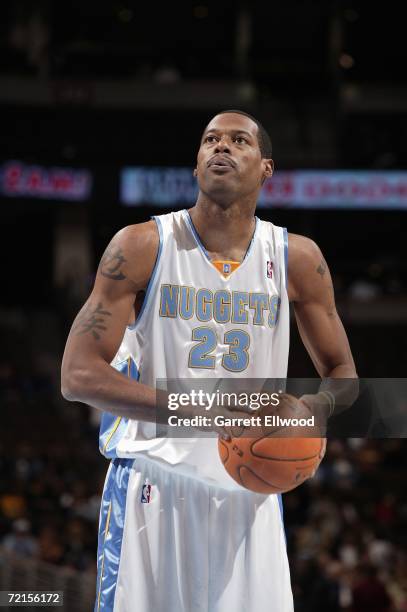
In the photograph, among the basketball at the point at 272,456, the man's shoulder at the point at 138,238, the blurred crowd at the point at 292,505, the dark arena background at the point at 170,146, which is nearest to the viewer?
the basketball at the point at 272,456

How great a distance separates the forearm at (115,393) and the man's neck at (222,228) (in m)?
0.61

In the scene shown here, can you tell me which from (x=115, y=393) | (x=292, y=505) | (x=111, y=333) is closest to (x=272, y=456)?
(x=115, y=393)

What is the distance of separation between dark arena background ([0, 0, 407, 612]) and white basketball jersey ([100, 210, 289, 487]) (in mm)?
10763

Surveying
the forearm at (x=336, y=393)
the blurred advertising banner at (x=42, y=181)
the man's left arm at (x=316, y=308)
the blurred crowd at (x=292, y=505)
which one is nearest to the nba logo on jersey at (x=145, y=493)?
the forearm at (x=336, y=393)

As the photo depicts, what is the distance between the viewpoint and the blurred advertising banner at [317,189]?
1823cm

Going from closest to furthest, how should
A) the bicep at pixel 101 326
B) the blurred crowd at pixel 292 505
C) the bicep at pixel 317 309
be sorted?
the bicep at pixel 101 326 < the bicep at pixel 317 309 < the blurred crowd at pixel 292 505

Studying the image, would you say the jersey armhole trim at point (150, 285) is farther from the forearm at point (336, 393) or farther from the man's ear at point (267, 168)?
the forearm at point (336, 393)

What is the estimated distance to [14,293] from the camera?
65.0 feet

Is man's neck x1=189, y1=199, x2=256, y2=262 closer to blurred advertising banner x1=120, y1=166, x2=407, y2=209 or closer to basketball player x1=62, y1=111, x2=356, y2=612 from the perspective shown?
basketball player x1=62, y1=111, x2=356, y2=612

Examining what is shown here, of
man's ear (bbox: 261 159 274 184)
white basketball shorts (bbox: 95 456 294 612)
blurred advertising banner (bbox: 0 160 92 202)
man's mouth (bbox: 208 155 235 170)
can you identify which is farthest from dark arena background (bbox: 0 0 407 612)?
man's mouth (bbox: 208 155 235 170)

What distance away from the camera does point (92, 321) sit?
3145 millimetres

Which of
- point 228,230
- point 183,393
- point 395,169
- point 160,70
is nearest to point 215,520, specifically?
point 183,393

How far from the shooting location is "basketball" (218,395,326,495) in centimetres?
296

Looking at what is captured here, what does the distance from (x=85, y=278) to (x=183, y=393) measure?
1506cm
